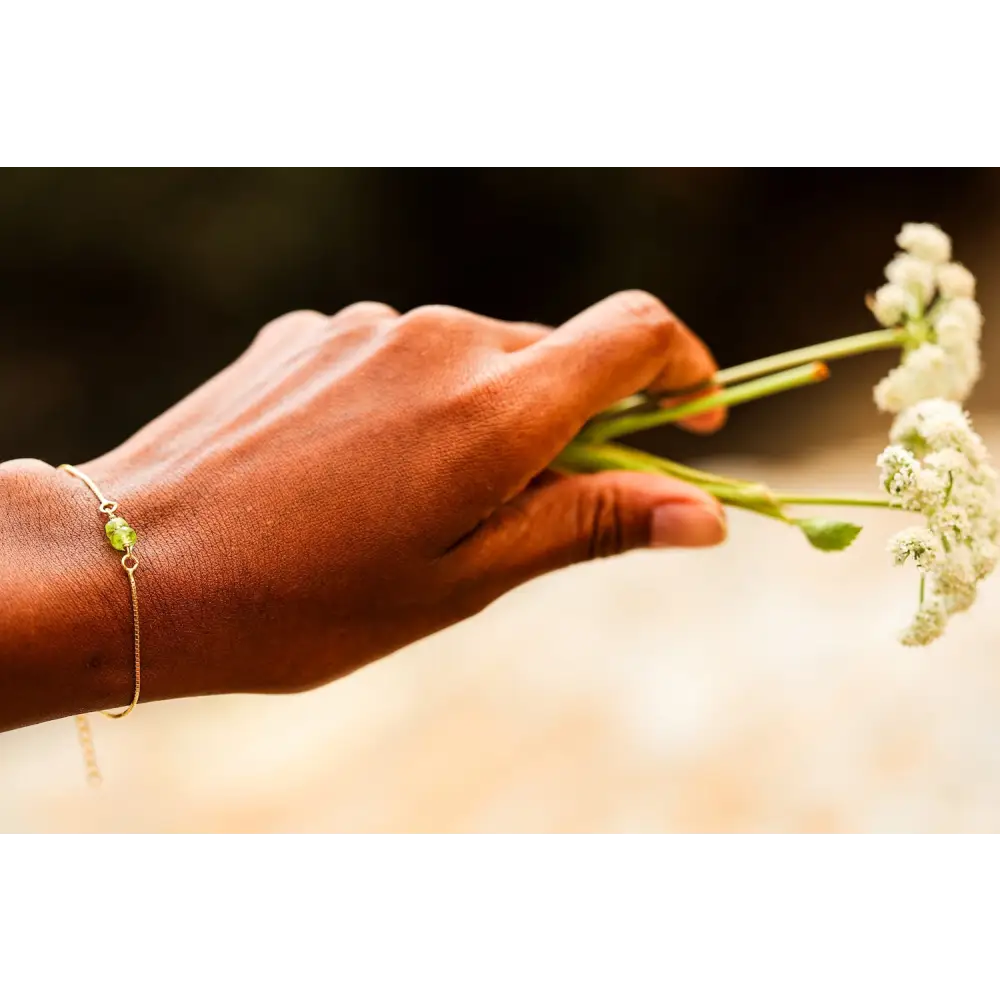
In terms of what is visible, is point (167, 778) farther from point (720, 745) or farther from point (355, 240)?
point (355, 240)

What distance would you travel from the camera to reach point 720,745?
52.0 inches

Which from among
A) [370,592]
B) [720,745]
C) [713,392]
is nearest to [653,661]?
[720,745]

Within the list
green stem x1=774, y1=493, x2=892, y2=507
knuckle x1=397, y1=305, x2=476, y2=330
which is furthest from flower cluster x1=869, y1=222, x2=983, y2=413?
knuckle x1=397, y1=305, x2=476, y2=330

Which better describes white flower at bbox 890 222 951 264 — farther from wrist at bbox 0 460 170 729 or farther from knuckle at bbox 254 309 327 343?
wrist at bbox 0 460 170 729

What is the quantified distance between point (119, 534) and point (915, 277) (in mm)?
673

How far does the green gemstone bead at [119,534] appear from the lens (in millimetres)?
660

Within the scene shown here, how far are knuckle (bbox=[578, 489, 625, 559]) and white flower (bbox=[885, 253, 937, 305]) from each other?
0.33 metres

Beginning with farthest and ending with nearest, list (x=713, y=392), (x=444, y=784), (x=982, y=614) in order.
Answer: (x=982, y=614) → (x=444, y=784) → (x=713, y=392)

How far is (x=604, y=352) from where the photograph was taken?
2.55ft

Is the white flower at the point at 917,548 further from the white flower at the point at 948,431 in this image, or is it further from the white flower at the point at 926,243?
the white flower at the point at 926,243

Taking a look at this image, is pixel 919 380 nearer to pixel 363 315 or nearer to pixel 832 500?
pixel 832 500

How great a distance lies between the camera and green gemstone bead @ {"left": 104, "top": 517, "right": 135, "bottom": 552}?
660 mm

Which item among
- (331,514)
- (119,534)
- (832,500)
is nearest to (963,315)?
(832,500)

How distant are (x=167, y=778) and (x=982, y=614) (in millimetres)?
1141
